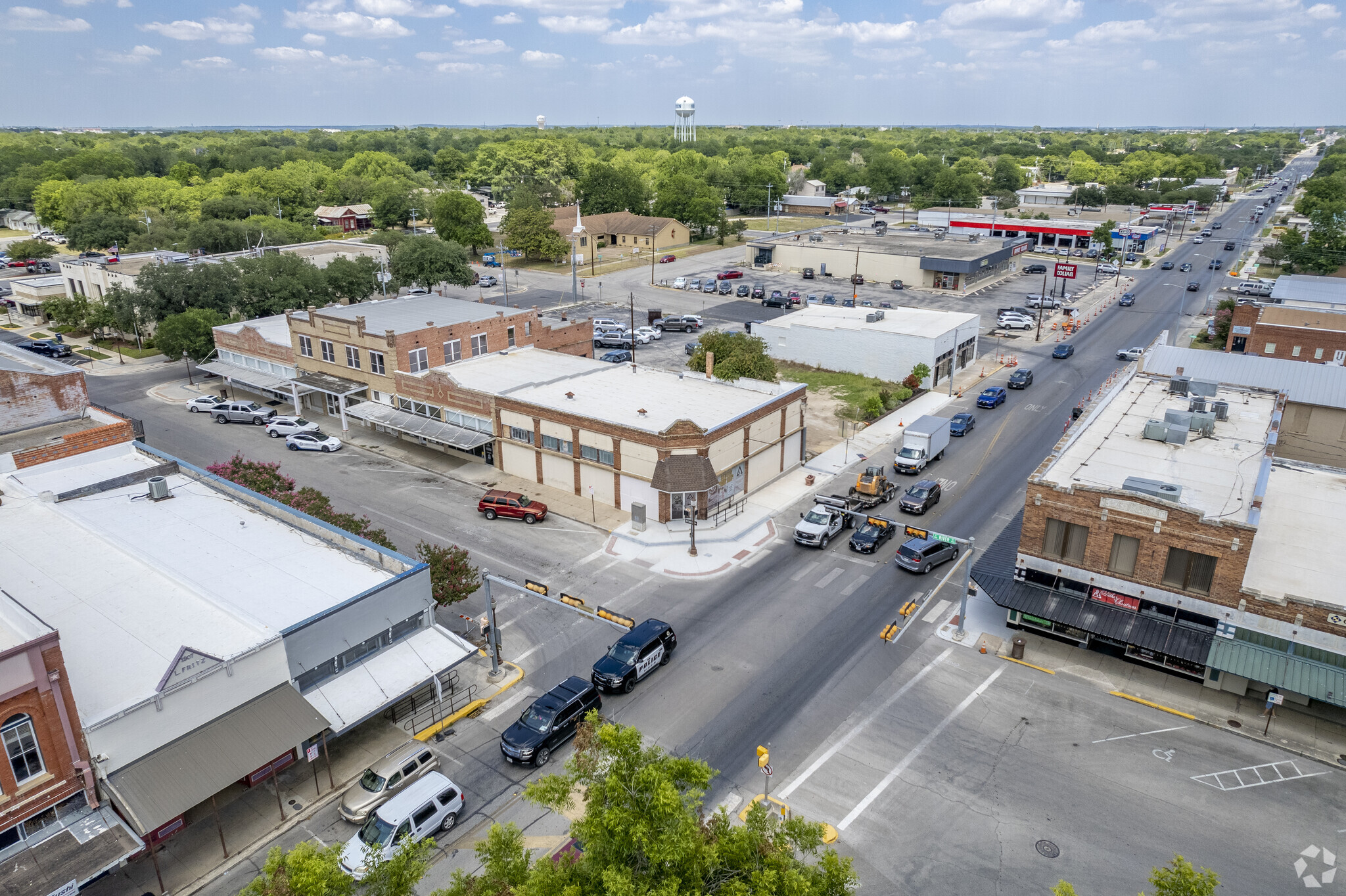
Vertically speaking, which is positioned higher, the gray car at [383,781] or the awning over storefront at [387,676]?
the awning over storefront at [387,676]

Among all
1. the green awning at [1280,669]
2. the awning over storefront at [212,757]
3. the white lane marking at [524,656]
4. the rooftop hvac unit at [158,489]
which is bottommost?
the white lane marking at [524,656]

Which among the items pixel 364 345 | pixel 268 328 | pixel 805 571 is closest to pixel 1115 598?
pixel 805 571

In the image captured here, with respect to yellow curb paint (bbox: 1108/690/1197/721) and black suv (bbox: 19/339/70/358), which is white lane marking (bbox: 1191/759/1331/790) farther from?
black suv (bbox: 19/339/70/358)

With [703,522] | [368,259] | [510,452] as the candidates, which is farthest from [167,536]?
[368,259]

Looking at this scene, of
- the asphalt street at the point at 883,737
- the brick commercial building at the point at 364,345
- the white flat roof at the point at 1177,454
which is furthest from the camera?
the brick commercial building at the point at 364,345

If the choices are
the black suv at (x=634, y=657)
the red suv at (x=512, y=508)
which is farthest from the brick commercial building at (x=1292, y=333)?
the black suv at (x=634, y=657)

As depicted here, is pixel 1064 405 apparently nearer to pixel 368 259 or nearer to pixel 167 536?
pixel 167 536

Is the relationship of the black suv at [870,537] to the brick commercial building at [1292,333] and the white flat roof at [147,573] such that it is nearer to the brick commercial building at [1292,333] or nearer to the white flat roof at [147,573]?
the white flat roof at [147,573]
